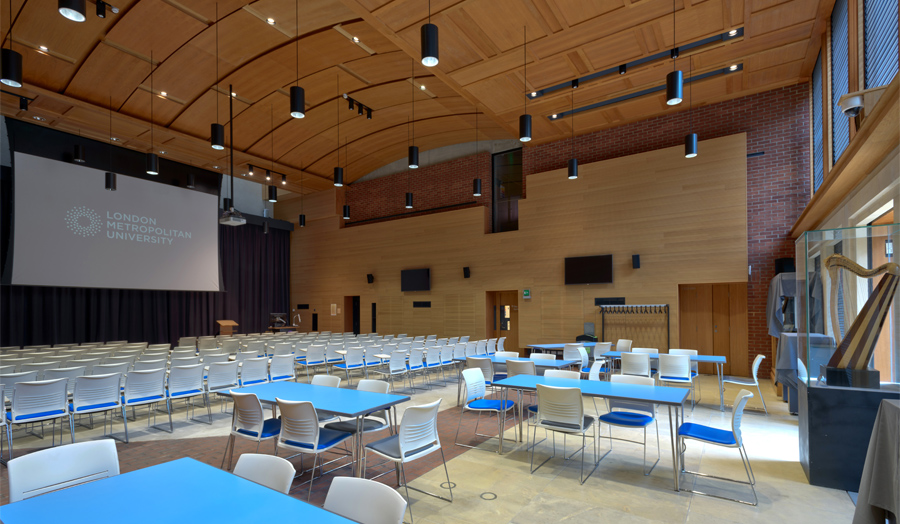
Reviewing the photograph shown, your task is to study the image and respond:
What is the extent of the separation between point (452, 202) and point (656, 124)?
7.01m

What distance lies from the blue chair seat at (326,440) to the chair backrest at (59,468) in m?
1.38

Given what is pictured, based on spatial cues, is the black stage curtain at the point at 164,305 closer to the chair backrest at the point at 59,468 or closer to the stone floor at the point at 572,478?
the stone floor at the point at 572,478

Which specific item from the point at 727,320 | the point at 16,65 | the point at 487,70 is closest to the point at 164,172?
the point at 16,65

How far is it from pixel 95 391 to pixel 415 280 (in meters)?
11.0

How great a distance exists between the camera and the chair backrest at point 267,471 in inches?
93.5

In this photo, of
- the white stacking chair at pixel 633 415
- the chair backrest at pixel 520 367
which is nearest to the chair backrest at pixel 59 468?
the white stacking chair at pixel 633 415

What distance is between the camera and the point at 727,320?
11031 millimetres

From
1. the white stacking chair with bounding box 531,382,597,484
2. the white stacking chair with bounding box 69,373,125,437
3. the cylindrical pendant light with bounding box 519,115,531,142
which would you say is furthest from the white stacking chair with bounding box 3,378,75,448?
the cylindrical pendant light with bounding box 519,115,531,142

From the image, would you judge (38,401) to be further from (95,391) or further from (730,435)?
(730,435)

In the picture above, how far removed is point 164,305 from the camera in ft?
52.6

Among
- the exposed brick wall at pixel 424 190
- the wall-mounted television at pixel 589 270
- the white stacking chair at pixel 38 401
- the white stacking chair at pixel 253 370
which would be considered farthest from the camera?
the exposed brick wall at pixel 424 190

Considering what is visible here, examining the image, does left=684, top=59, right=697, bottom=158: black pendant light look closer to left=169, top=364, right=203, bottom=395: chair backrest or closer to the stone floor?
the stone floor

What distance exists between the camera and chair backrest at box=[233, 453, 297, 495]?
7.79ft

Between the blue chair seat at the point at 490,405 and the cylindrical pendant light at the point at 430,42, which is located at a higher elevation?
the cylindrical pendant light at the point at 430,42
